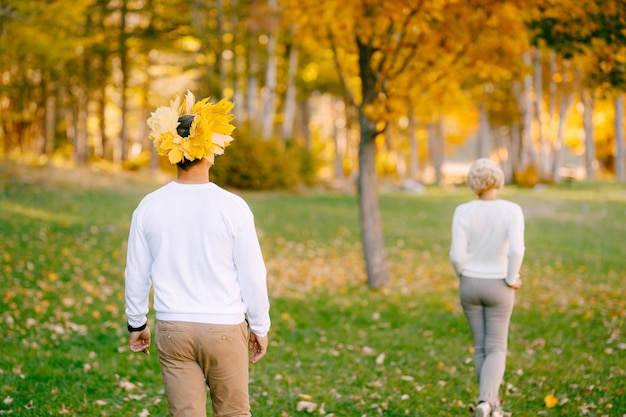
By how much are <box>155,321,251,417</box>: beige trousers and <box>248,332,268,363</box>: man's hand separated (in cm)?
9

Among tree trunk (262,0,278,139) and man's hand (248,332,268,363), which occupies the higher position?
tree trunk (262,0,278,139)

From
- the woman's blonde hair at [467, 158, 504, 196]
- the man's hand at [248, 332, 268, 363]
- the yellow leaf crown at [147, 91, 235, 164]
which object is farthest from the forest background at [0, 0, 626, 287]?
the man's hand at [248, 332, 268, 363]

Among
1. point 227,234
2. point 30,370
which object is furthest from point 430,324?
point 227,234

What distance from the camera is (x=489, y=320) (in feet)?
17.1

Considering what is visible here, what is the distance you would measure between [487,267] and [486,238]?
0.22m

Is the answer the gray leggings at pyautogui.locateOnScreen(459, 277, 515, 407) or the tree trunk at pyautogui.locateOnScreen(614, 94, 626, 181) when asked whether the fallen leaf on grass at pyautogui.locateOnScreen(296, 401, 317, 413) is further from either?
the tree trunk at pyautogui.locateOnScreen(614, 94, 626, 181)

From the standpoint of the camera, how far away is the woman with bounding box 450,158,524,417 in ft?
16.9

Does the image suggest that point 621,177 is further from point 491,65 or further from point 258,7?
point 491,65

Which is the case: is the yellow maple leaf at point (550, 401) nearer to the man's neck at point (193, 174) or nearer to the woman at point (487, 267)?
the woman at point (487, 267)

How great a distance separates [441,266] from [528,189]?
16.2m

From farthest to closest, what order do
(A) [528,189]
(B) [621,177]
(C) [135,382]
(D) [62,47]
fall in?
(B) [621,177] < (A) [528,189] < (D) [62,47] < (C) [135,382]

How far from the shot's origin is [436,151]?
124 feet

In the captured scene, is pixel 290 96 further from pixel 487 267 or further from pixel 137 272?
pixel 137 272

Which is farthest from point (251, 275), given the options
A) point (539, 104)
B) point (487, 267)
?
point (539, 104)
